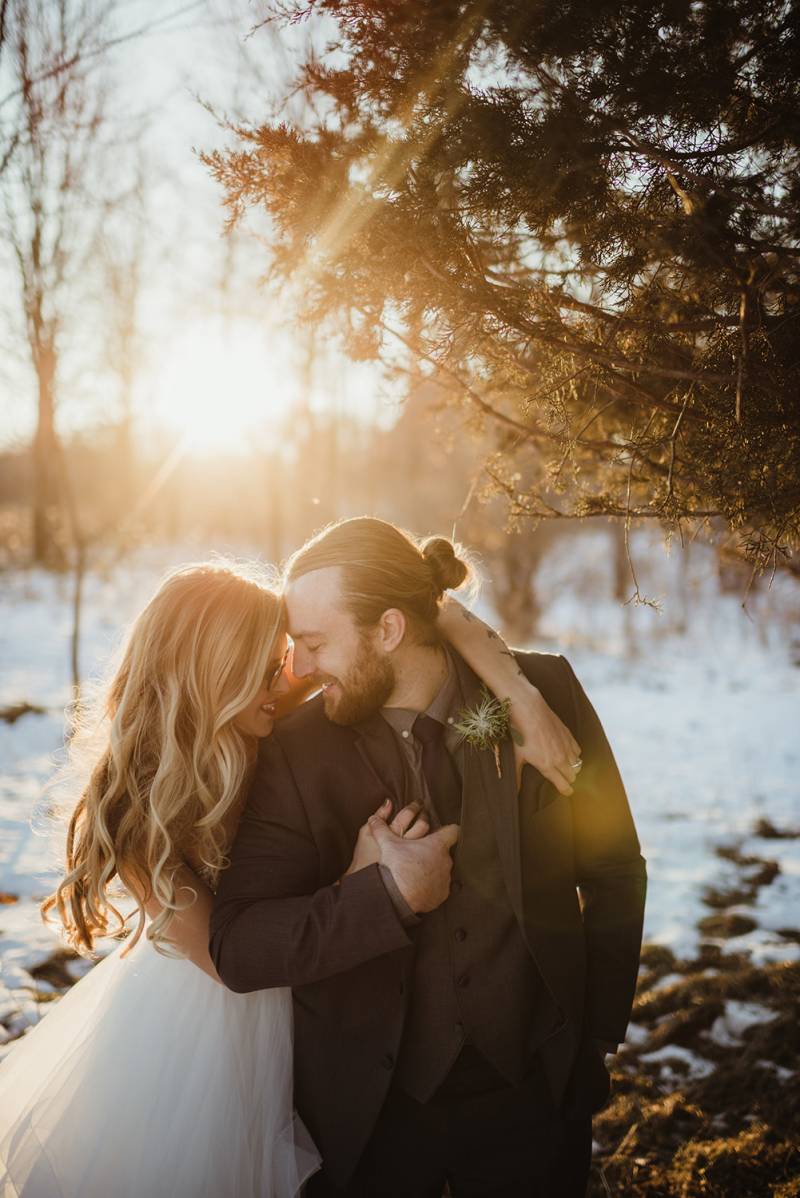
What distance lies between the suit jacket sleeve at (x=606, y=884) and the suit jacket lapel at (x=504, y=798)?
309 mm

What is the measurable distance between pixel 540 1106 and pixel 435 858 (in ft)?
2.95

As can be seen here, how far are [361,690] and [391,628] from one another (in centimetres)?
23

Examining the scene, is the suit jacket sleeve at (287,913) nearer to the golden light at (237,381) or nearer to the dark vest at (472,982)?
the dark vest at (472,982)

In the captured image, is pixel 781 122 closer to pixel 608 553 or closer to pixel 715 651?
pixel 715 651

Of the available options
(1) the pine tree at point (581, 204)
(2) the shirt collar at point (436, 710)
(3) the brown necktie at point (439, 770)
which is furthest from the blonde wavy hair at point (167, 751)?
(1) the pine tree at point (581, 204)

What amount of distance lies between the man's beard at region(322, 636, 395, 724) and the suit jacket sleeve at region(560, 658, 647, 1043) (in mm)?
689

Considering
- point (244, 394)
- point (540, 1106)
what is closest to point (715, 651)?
point (244, 394)

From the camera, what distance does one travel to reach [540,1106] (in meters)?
2.36

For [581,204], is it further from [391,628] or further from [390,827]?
[390,827]

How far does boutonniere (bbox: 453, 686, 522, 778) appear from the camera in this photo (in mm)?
2363

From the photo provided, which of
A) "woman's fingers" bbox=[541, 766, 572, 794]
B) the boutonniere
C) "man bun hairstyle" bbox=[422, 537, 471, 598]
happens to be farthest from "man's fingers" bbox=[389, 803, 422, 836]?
"man bun hairstyle" bbox=[422, 537, 471, 598]

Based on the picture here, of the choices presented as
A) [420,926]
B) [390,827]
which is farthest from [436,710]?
[420,926]

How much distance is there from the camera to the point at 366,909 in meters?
2.10

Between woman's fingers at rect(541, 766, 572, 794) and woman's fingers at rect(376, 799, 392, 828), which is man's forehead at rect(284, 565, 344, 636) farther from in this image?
woman's fingers at rect(541, 766, 572, 794)
